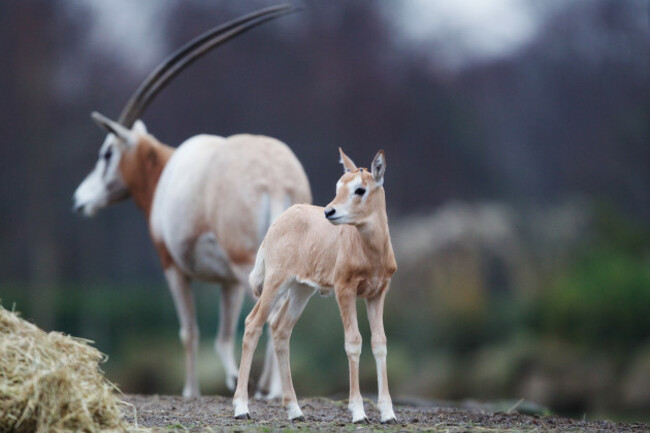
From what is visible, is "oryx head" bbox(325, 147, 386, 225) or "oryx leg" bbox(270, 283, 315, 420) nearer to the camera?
"oryx head" bbox(325, 147, 386, 225)

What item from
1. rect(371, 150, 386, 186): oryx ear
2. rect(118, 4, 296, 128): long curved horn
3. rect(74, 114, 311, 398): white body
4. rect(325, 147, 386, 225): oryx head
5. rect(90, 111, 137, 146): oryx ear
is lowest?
rect(325, 147, 386, 225): oryx head

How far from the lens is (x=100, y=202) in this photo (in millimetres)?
7027

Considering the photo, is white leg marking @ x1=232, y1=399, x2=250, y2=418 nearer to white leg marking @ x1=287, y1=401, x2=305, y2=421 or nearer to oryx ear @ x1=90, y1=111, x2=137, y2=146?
white leg marking @ x1=287, y1=401, x2=305, y2=421

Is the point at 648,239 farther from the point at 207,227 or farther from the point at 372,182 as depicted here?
the point at 372,182

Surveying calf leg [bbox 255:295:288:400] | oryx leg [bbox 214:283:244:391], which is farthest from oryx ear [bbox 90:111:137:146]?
calf leg [bbox 255:295:288:400]

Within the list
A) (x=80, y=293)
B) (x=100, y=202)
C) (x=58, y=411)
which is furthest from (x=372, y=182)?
(x=80, y=293)

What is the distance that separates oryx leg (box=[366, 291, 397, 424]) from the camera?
12.0ft

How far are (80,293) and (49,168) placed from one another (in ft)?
4.63

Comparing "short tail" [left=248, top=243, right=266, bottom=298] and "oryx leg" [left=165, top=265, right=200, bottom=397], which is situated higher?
"oryx leg" [left=165, top=265, right=200, bottom=397]

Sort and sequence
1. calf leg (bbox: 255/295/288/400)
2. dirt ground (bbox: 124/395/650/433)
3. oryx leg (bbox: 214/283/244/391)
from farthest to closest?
oryx leg (bbox: 214/283/244/391) < calf leg (bbox: 255/295/288/400) < dirt ground (bbox: 124/395/650/433)

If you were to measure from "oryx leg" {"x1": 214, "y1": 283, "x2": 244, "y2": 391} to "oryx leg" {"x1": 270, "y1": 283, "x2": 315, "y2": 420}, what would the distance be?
6.90 feet

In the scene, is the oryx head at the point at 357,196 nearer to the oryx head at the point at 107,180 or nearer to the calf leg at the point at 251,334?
the calf leg at the point at 251,334

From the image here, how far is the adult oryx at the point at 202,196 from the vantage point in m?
5.39

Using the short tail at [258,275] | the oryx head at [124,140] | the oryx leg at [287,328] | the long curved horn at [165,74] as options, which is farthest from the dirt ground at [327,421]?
the long curved horn at [165,74]
